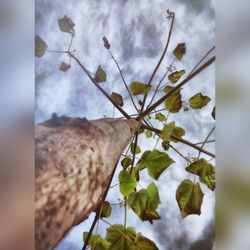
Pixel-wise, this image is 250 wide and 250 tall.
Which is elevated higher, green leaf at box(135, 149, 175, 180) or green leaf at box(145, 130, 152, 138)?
green leaf at box(145, 130, 152, 138)

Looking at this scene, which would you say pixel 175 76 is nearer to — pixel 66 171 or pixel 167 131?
pixel 167 131

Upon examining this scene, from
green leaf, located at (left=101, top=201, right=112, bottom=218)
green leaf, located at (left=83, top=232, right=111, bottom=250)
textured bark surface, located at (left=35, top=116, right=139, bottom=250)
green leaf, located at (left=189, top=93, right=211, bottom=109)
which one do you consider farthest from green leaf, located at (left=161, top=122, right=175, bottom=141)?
green leaf, located at (left=83, top=232, right=111, bottom=250)

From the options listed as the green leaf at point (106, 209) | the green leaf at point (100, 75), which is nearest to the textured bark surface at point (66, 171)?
the green leaf at point (106, 209)

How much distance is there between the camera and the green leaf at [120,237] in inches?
53.2

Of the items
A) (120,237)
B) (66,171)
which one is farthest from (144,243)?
(66,171)

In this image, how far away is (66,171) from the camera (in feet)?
3.76

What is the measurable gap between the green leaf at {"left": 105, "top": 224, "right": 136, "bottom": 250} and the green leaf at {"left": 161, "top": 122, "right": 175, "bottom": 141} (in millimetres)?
347

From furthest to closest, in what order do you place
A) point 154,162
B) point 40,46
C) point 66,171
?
point 154,162
point 40,46
point 66,171

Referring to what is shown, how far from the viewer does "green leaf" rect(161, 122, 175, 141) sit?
4.63 ft

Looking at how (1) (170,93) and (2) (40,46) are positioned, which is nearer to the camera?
(2) (40,46)

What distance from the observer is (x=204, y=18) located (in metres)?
1.38

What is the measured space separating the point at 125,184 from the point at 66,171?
0.96ft

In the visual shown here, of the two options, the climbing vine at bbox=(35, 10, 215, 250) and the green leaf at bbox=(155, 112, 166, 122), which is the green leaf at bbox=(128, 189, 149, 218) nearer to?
the climbing vine at bbox=(35, 10, 215, 250)

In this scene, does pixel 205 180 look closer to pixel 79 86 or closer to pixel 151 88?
pixel 151 88
